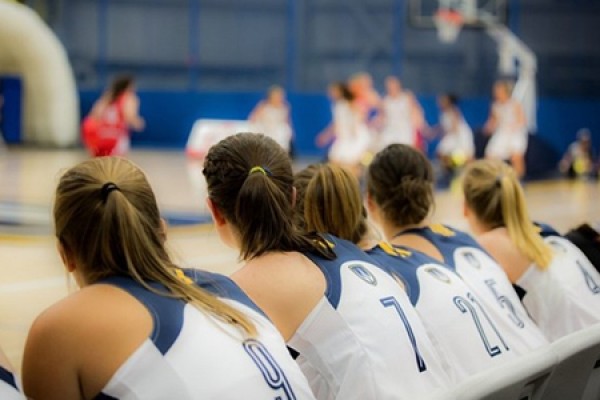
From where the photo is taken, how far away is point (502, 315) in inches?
125

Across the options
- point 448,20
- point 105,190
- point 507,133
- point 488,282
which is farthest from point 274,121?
point 105,190

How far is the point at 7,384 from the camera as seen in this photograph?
190 cm

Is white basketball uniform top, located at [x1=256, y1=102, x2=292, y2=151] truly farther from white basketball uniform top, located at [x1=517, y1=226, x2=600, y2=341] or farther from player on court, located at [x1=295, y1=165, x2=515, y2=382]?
player on court, located at [x1=295, y1=165, x2=515, y2=382]

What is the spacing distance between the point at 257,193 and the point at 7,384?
94 centimetres

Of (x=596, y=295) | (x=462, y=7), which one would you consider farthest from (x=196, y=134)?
(x=596, y=295)

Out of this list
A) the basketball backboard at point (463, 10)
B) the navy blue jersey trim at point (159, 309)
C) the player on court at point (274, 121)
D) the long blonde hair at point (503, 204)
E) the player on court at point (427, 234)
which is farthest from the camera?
the player on court at point (274, 121)

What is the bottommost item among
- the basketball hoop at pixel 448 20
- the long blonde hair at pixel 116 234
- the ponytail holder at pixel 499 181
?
the basketball hoop at pixel 448 20

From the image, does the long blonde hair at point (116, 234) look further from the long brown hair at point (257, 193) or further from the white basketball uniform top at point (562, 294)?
the white basketball uniform top at point (562, 294)

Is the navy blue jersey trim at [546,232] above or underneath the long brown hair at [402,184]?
underneath

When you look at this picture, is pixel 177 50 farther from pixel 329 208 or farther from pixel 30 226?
pixel 329 208

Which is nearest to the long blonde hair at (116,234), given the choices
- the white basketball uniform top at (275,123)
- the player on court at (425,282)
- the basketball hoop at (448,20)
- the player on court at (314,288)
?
the player on court at (314,288)

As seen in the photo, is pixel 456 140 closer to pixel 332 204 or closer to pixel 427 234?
pixel 427 234

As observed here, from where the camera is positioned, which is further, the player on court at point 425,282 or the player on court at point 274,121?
the player on court at point 274,121

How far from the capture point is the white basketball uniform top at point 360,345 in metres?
2.52
